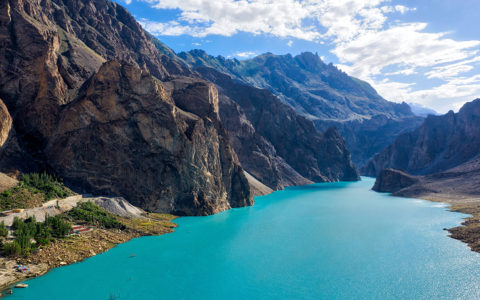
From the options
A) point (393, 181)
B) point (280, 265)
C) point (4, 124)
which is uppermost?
point (4, 124)

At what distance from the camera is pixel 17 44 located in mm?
85250

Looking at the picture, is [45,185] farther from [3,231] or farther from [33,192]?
[3,231]

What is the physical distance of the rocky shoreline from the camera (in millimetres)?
41031

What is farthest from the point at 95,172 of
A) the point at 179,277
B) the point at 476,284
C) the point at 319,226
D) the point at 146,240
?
the point at 476,284

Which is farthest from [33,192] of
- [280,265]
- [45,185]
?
[280,265]

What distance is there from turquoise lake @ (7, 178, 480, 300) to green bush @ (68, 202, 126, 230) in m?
6.27

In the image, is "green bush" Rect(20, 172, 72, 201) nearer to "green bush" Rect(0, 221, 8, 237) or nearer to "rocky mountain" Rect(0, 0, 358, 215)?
"rocky mountain" Rect(0, 0, 358, 215)

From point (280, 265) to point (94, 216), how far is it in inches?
1433

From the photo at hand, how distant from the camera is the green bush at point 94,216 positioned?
199 feet

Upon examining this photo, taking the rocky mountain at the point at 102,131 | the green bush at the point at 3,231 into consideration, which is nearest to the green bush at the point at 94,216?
the rocky mountain at the point at 102,131

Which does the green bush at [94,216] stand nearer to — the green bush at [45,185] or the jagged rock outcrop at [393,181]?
the green bush at [45,185]

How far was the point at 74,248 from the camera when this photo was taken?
164 ft

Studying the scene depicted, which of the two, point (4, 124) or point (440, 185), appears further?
point (440, 185)

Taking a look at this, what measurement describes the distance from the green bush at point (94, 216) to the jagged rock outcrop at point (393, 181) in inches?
5135
